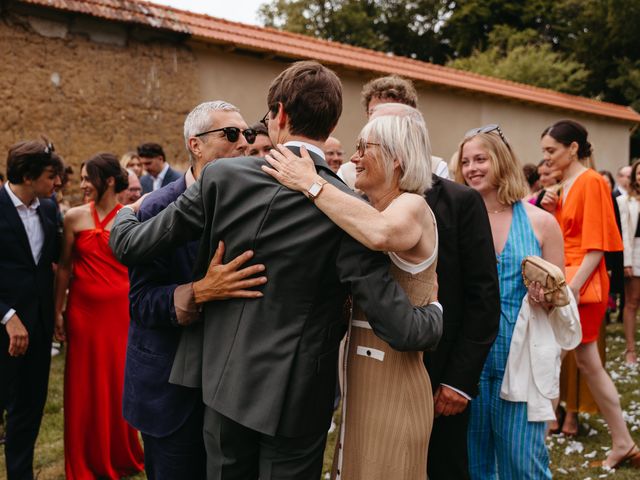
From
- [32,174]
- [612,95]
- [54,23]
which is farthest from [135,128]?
[612,95]

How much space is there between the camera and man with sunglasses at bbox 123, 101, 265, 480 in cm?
240

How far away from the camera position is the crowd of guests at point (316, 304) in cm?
200

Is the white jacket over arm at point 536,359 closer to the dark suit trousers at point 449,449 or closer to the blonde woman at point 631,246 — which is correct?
the dark suit trousers at point 449,449

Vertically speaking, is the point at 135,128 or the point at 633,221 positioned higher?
the point at 135,128

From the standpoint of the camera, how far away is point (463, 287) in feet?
8.86

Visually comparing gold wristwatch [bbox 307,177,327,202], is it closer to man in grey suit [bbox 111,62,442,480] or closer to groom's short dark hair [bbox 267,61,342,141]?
man in grey suit [bbox 111,62,442,480]

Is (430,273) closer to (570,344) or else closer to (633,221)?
(570,344)

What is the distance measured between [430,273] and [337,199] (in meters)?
0.56

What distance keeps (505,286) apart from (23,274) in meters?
2.96

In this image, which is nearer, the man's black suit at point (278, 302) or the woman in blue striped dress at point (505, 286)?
the man's black suit at point (278, 302)

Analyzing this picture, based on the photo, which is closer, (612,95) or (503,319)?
(503,319)

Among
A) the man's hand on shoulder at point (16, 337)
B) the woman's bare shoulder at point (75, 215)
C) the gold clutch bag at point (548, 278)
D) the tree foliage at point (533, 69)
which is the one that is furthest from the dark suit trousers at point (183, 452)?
the tree foliage at point (533, 69)

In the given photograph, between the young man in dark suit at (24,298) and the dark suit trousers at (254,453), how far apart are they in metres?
2.05

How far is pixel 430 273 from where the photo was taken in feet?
7.47
